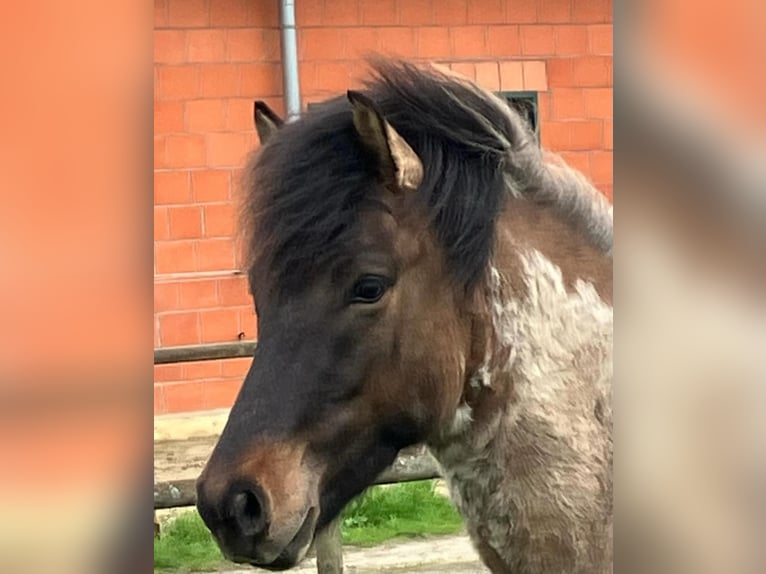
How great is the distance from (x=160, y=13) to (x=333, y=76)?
0.70 feet

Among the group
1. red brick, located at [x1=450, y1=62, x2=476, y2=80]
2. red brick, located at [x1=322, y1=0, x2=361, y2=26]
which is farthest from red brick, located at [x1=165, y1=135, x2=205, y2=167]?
red brick, located at [x1=450, y1=62, x2=476, y2=80]

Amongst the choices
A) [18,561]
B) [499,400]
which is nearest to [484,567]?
[499,400]

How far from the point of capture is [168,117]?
118 cm

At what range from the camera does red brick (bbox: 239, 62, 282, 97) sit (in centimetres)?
118

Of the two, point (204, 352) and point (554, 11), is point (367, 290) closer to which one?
point (204, 352)

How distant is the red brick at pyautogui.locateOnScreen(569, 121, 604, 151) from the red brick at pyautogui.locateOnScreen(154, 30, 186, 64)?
0.50 meters

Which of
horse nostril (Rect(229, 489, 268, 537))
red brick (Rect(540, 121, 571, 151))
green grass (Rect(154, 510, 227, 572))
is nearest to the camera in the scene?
horse nostril (Rect(229, 489, 268, 537))

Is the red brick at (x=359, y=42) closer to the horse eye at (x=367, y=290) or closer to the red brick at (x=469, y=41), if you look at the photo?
the red brick at (x=469, y=41)

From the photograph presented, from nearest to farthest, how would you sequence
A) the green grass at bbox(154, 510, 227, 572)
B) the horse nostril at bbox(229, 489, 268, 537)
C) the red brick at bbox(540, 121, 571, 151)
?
the horse nostril at bbox(229, 489, 268, 537)
the green grass at bbox(154, 510, 227, 572)
the red brick at bbox(540, 121, 571, 151)

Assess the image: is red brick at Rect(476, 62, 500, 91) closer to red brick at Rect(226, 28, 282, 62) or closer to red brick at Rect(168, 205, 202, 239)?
red brick at Rect(226, 28, 282, 62)

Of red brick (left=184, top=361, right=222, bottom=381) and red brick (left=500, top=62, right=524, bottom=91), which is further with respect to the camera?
red brick (left=500, top=62, right=524, bottom=91)

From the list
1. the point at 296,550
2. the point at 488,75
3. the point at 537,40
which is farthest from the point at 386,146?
the point at 296,550

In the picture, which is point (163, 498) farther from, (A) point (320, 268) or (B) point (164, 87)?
(B) point (164, 87)

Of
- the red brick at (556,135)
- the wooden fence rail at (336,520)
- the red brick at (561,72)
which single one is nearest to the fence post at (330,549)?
the wooden fence rail at (336,520)
